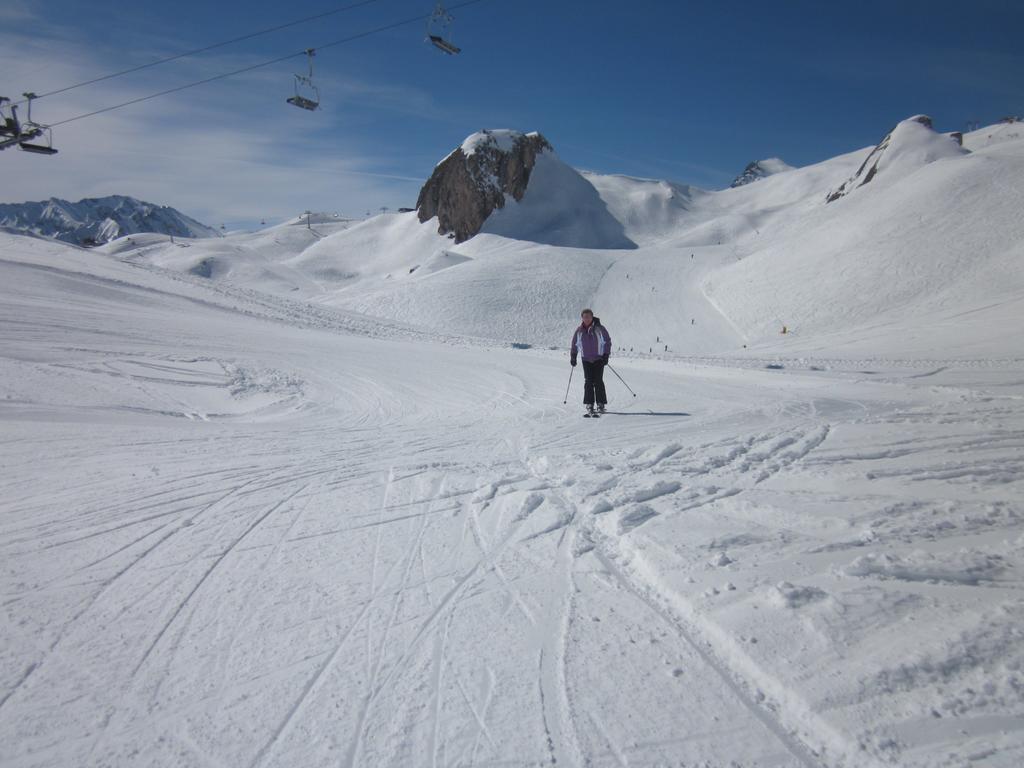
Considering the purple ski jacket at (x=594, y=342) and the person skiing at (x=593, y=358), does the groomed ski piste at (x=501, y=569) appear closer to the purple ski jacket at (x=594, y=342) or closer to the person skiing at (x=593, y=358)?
the person skiing at (x=593, y=358)

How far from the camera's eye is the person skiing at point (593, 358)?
957 cm

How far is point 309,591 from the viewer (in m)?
3.70

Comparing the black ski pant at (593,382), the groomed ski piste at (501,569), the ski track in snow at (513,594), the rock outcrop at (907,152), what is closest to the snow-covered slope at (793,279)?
the rock outcrop at (907,152)

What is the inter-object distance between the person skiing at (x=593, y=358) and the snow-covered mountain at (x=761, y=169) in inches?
8285

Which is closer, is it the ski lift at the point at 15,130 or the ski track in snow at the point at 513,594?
the ski track in snow at the point at 513,594

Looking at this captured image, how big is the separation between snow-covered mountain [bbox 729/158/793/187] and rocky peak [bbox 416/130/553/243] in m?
130

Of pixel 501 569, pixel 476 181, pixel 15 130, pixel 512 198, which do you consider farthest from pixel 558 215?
pixel 501 569

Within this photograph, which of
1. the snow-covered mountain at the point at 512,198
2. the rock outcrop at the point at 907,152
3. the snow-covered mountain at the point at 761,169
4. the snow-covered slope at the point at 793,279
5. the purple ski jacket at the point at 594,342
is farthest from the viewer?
the snow-covered mountain at the point at 761,169

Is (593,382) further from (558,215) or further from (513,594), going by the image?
(558,215)

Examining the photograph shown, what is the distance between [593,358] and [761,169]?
218113 millimetres

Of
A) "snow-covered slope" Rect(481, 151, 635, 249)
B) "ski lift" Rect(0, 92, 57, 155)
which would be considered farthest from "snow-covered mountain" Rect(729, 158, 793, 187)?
"ski lift" Rect(0, 92, 57, 155)

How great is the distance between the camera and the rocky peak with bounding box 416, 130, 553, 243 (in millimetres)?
86812

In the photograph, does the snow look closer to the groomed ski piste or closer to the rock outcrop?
the rock outcrop

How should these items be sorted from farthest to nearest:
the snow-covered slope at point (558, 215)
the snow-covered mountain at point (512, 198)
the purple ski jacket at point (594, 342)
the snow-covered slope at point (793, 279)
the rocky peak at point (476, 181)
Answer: the rocky peak at point (476, 181) → the snow-covered mountain at point (512, 198) → the snow-covered slope at point (558, 215) → the snow-covered slope at point (793, 279) → the purple ski jacket at point (594, 342)
